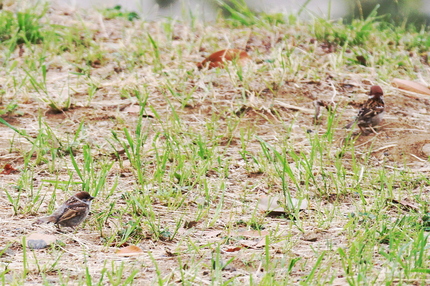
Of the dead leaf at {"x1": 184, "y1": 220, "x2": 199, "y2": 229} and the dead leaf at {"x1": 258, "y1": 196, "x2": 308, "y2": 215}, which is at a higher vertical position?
the dead leaf at {"x1": 258, "y1": 196, "x2": 308, "y2": 215}

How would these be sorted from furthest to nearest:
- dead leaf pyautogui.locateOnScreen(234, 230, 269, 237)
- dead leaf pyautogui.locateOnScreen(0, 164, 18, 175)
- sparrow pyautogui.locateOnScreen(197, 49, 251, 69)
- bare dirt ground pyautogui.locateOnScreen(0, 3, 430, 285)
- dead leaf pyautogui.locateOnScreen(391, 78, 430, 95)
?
sparrow pyautogui.locateOnScreen(197, 49, 251, 69), dead leaf pyautogui.locateOnScreen(391, 78, 430, 95), dead leaf pyautogui.locateOnScreen(0, 164, 18, 175), dead leaf pyautogui.locateOnScreen(234, 230, 269, 237), bare dirt ground pyautogui.locateOnScreen(0, 3, 430, 285)

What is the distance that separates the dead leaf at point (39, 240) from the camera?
2928 millimetres

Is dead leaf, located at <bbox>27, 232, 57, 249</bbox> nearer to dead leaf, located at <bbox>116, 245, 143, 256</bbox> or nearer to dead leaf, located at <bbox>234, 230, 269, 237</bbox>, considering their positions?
dead leaf, located at <bbox>116, 245, 143, 256</bbox>

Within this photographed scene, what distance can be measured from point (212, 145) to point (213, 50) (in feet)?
7.59

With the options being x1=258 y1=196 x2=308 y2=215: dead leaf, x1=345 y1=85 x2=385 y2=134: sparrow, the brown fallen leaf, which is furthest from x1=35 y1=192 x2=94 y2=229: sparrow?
x1=345 y1=85 x2=385 y2=134: sparrow

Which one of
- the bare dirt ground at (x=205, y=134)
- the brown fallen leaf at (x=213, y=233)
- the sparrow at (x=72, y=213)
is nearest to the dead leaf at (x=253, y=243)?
the bare dirt ground at (x=205, y=134)

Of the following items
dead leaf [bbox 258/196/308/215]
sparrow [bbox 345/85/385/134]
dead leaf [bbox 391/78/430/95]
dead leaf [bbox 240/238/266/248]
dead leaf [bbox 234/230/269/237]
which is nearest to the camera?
dead leaf [bbox 240/238/266/248]

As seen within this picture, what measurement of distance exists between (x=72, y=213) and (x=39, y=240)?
0.21 meters

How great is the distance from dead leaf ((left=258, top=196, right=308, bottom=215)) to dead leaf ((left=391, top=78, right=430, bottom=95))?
2.38 metres

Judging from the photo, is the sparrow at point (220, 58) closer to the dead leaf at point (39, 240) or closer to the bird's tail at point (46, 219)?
the bird's tail at point (46, 219)

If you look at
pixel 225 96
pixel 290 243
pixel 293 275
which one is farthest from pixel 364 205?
pixel 225 96

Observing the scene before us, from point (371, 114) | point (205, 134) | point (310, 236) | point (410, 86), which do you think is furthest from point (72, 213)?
point (410, 86)

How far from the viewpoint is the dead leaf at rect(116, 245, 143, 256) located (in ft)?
9.40

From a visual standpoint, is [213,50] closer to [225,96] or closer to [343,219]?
[225,96]
